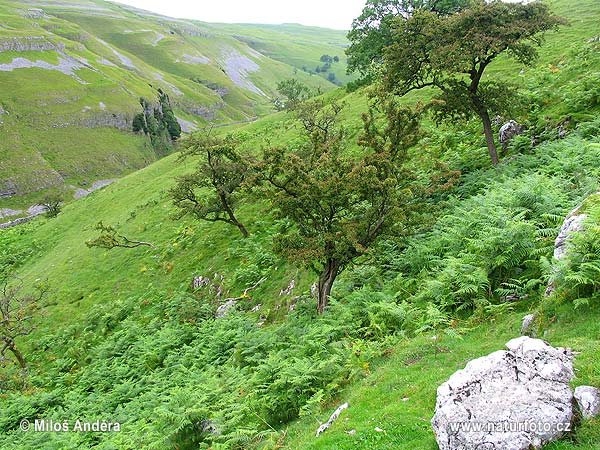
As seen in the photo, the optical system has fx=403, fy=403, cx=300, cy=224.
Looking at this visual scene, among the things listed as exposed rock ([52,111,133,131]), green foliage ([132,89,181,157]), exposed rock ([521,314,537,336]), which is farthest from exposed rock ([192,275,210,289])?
exposed rock ([52,111,133,131])

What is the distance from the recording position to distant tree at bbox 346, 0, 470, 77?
42625 millimetres

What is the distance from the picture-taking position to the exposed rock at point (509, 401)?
6.04 metres

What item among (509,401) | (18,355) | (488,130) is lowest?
(18,355)

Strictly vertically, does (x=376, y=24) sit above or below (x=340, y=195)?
above

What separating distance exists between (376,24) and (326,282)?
129 feet

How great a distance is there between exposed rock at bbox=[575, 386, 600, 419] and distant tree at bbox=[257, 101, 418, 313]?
8443 millimetres

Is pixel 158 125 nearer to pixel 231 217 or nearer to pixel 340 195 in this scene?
pixel 231 217

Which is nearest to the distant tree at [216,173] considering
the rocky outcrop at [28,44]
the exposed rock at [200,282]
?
the exposed rock at [200,282]

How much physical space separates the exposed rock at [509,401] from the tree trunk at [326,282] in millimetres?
9112

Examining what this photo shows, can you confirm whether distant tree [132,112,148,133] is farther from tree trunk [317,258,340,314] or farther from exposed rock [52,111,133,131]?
tree trunk [317,258,340,314]

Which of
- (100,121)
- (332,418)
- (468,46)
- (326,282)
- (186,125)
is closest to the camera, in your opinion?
(332,418)

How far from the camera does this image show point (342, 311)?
561 inches

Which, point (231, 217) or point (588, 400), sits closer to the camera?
A: point (588, 400)

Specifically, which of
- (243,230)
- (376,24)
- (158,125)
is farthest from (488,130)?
(158,125)
